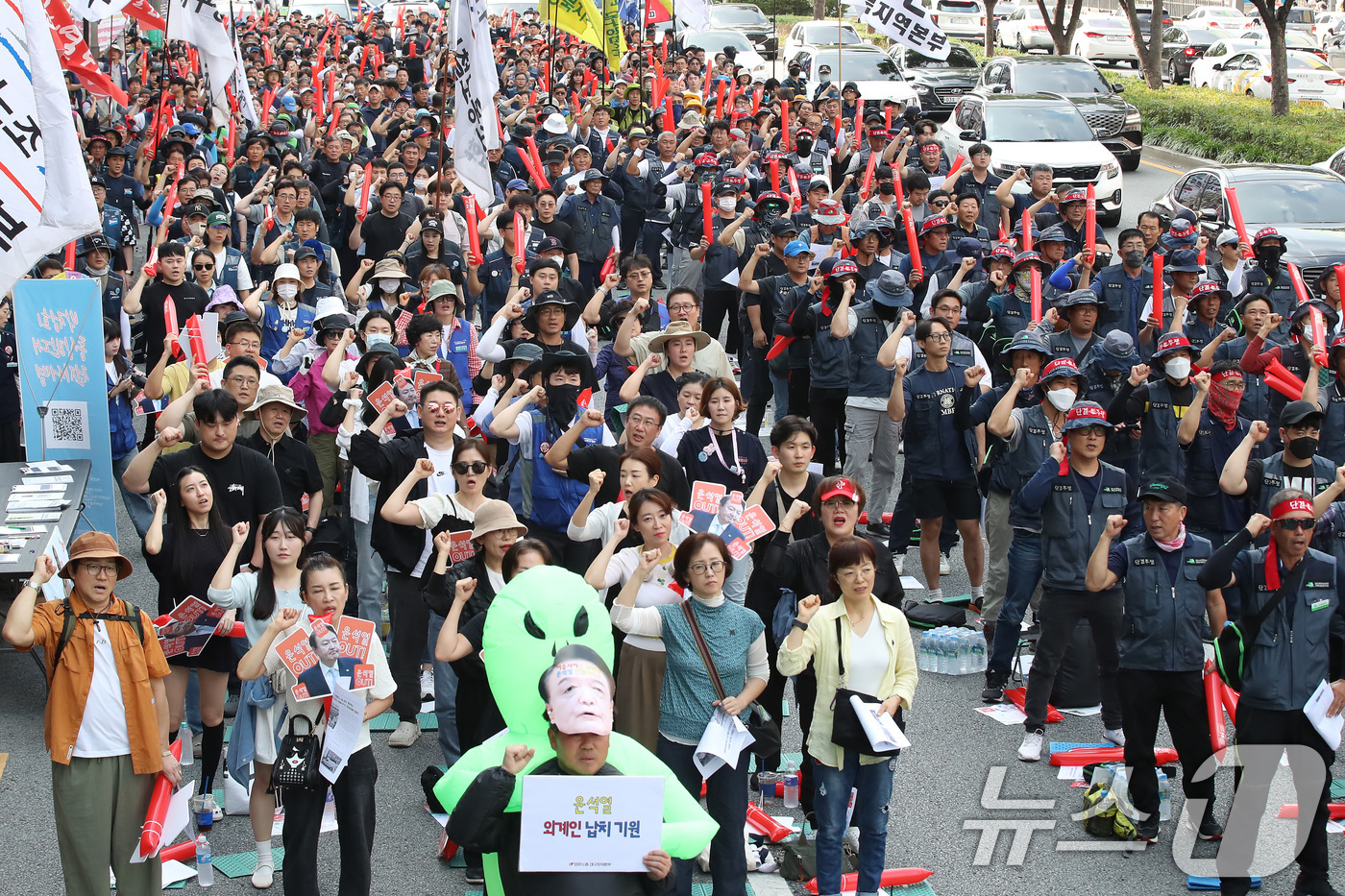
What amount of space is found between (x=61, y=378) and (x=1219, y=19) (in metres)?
44.8

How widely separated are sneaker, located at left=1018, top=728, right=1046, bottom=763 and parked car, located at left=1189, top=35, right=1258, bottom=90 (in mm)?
32519

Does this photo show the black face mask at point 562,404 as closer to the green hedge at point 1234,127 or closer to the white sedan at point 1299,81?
the green hedge at point 1234,127

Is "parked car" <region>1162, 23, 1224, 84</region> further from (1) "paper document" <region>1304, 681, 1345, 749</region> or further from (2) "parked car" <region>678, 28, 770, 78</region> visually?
(1) "paper document" <region>1304, 681, 1345, 749</region>

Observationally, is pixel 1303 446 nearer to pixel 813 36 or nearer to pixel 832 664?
pixel 832 664

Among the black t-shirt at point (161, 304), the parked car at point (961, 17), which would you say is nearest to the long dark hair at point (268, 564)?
the black t-shirt at point (161, 304)

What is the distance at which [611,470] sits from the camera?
25.8 feet

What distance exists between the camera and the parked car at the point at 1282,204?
52.4ft

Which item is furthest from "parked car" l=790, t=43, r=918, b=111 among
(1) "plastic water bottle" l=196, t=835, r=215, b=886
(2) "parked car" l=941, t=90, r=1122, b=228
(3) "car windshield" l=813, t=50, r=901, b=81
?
(1) "plastic water bottle" l=196, t=835, r=215, b=886

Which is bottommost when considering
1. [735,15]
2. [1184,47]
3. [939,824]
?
[939,824]

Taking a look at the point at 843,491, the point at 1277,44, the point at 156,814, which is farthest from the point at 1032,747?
the point at 1277,44

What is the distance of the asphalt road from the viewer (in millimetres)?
6562

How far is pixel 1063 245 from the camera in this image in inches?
475

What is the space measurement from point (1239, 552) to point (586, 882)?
3944mm

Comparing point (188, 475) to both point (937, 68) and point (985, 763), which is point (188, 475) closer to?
point (985, 763)
